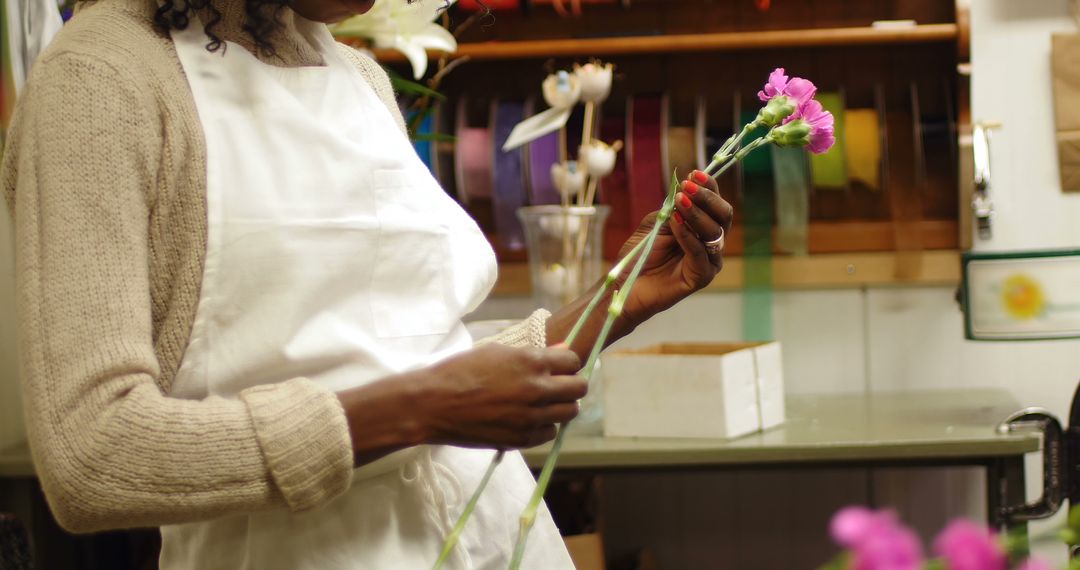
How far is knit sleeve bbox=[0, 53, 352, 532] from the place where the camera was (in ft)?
2.09

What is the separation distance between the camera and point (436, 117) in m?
2.25

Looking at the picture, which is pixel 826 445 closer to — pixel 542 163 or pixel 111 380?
pixel 542 163

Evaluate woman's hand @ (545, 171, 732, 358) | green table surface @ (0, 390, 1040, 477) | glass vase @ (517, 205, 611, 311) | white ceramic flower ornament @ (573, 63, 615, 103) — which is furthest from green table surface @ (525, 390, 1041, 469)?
woman's hand @ (545, 171, 732, 358)

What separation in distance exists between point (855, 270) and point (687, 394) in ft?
2.18

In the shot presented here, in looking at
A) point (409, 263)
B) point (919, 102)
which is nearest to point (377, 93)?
point (409, 263)

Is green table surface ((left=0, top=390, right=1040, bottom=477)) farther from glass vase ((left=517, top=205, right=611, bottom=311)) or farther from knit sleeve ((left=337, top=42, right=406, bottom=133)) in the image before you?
knit sleeve ((left=337, top=42, right=406, bottom=133))

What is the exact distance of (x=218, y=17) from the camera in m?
0.78

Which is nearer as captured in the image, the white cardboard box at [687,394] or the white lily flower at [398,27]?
the white lily flower at [398,27]

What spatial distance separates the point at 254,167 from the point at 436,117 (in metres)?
1.53

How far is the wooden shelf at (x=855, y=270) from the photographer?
7.25 feet

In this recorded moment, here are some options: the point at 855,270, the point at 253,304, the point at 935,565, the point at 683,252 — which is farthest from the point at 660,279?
the point at 855,270

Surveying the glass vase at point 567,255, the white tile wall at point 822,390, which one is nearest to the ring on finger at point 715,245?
the glass vase at point 567,255

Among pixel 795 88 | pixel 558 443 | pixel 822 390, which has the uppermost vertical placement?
pixel 795 88

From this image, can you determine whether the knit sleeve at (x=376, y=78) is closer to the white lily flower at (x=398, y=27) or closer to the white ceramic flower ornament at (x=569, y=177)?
the white lily flower at (x=398, y=27)
